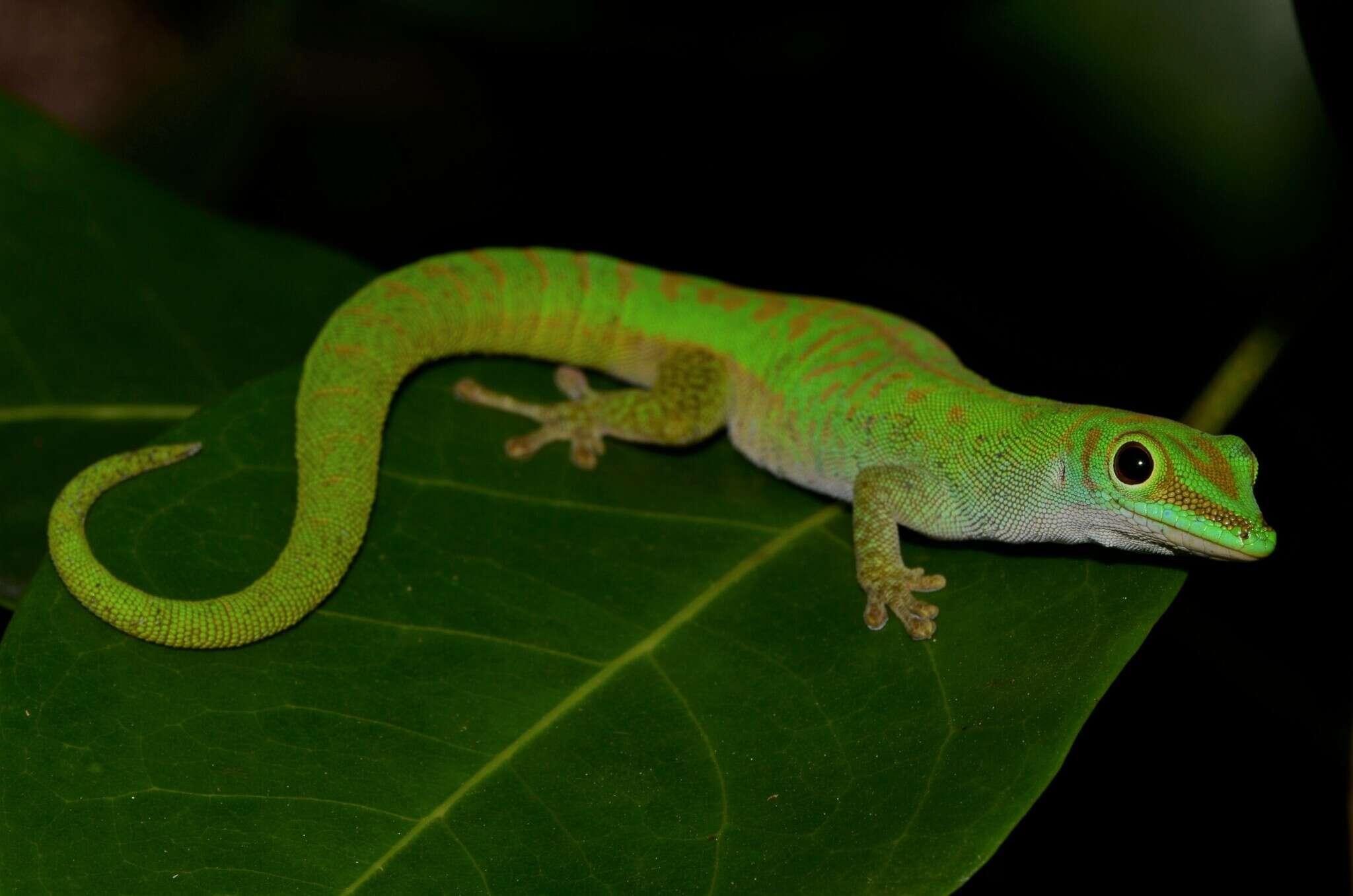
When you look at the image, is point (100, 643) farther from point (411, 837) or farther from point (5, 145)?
point (5, 145)

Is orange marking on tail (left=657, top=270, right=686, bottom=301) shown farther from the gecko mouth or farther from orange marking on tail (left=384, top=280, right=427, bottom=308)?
the gecko mouth

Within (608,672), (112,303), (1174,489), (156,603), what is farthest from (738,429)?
(112,303)

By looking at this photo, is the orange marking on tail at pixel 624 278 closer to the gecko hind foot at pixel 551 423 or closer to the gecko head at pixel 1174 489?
the gecko hind foot at pixel 551 423

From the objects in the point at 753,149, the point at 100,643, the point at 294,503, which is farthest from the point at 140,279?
the point at 753,149

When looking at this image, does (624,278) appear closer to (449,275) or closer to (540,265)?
(540,265)

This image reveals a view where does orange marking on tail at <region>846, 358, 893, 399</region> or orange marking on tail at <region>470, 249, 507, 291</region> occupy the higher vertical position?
orange marking on tail at <region>846, 358, 893, 399</region>

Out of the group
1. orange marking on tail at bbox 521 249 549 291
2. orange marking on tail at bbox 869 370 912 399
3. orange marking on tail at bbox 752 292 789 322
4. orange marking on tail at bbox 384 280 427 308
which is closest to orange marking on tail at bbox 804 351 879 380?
orange marking on tail at bbox 869 370 912 399
